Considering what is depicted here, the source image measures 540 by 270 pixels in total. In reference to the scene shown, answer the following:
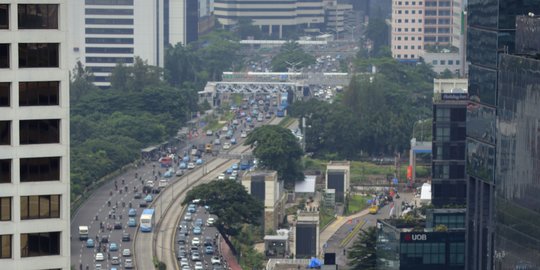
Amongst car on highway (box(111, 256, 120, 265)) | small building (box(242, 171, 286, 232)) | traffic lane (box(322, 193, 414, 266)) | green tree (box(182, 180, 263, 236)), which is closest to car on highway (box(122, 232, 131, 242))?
green tree (box(182, 180, 263, 236))

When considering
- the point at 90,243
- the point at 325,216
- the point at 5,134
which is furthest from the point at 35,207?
the point at 325,216

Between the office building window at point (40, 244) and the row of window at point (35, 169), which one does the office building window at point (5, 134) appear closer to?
the row of window at point (35, 169)

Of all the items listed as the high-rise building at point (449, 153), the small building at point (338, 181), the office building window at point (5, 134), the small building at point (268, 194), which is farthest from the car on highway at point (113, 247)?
the office building window at point (5, 134)

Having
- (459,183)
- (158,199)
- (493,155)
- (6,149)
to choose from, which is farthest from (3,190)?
(158,199)

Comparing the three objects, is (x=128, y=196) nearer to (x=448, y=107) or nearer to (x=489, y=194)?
(x=448, y=107)

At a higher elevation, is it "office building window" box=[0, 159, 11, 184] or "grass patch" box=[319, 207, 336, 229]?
"office building window" box=[0, 159, 11, 184]

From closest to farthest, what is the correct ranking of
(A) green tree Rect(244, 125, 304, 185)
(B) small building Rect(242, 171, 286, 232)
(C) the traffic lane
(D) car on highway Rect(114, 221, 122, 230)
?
(C) the traffic lane, (B) small building Rect(242, 171, 286, 232), (D) car on highway Rect(114, 221, 122, 230), (A) green tree Rect(244, 125, 304, 185)

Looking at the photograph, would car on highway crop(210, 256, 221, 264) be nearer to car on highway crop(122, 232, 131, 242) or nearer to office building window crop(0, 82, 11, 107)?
car on highway crop(122, 232, 131, 242)

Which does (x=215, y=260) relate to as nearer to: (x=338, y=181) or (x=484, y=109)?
(x=338, y=181)
